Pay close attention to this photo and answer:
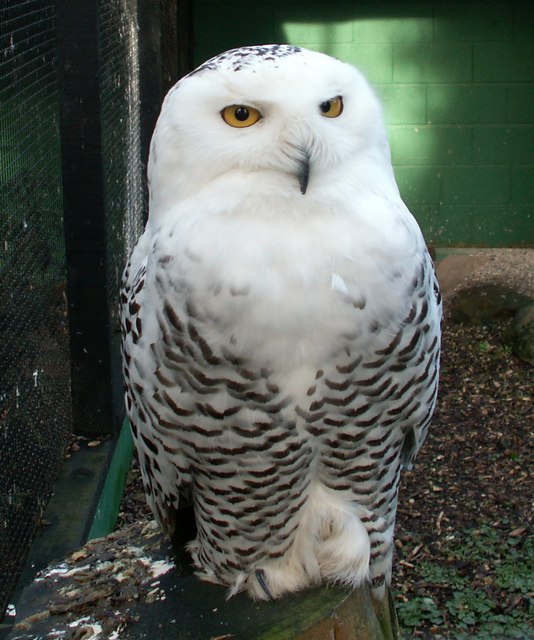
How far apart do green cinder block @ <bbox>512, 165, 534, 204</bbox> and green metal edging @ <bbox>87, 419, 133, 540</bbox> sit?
3677 millimetres

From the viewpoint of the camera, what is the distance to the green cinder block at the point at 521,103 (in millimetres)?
6879

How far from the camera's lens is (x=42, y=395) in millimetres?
3805

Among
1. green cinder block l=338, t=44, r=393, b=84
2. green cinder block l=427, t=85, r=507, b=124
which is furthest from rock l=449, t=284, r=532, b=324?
green cinder block l=338, t=44, r=393, b=84

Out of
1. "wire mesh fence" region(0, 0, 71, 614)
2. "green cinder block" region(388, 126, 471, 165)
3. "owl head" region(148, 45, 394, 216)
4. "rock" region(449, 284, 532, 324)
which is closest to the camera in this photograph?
"owl head" region(148, 45, 394, 216)

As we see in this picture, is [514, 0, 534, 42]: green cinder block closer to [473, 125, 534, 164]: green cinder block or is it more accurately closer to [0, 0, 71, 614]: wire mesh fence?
[473, 125, 534, 164]: green cinder block

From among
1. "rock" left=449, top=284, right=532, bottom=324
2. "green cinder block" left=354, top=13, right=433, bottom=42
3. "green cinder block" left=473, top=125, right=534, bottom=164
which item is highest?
"green cinder block" left=354, top=13, right=433, bottom=42

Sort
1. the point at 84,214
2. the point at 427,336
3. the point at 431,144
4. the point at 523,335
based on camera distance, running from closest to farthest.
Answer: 1. the point at 427,336
2. the point at 84,214
3. the point at 523,335
4. the point at 431,144

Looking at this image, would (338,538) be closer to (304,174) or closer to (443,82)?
(304,174)

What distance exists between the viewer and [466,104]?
6926 mm

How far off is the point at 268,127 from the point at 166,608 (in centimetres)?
119

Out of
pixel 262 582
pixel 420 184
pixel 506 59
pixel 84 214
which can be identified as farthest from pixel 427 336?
pixel 506 59

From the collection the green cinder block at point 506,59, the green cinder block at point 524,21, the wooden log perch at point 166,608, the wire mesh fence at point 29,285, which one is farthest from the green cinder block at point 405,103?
the wooden log perch at point 166,608

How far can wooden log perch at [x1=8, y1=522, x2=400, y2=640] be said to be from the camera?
7.29ft

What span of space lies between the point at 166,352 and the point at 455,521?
2.69m
